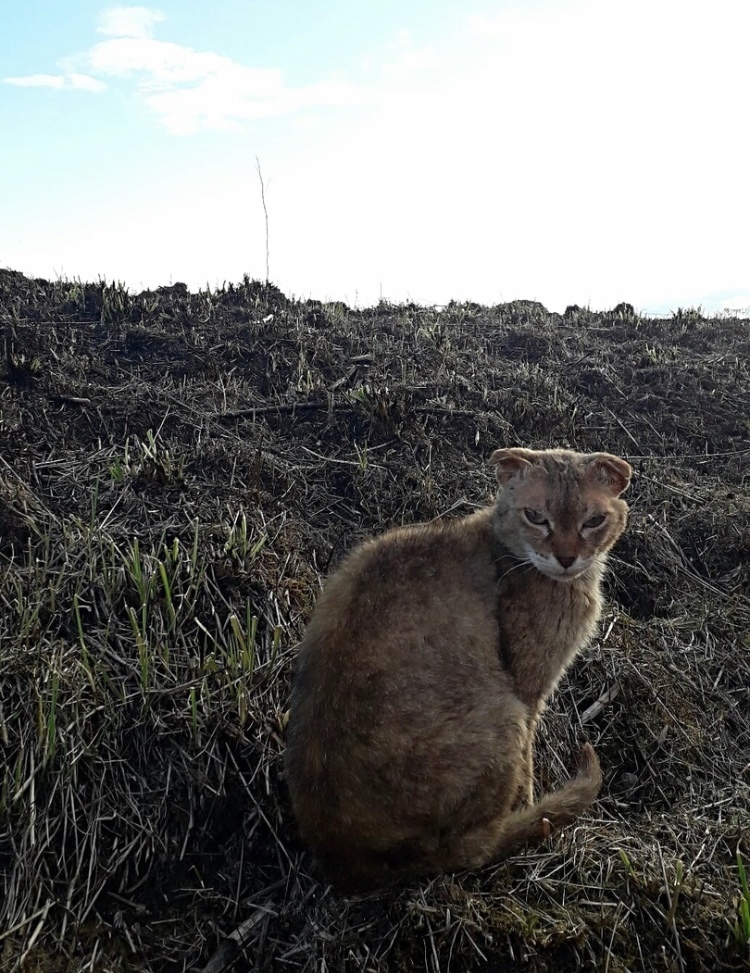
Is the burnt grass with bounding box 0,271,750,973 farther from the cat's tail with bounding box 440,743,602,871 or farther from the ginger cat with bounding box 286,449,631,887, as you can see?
the ginger cat with bounding box 286,449,631,887

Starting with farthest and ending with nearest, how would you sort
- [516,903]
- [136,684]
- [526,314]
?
[526,314], [136,684], [516,903]

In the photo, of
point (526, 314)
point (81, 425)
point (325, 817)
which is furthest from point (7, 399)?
point (526, 314)

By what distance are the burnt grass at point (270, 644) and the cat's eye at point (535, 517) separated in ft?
2.84

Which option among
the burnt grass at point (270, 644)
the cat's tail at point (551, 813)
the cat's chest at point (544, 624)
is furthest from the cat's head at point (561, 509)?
the cat's tail at point (551, 813)

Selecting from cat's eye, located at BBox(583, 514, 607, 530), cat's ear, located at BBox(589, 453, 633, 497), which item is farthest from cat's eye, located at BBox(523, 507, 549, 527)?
cat's ear, located at BBox(589, 453, 633, 497)

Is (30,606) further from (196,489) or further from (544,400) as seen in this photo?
(544,400)

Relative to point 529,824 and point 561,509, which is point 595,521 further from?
point 529,824

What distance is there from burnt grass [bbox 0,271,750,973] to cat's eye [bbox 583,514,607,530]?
2.53 feet

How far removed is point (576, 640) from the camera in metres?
3.43

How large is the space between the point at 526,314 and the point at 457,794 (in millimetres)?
7023

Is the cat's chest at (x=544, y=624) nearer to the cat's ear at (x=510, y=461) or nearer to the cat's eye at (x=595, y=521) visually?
the cat's eye at (x=595, y=521)

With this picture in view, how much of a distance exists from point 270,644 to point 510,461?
1518 mm

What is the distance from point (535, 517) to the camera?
11.7ft

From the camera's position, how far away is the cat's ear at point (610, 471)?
3.59 metres
